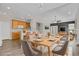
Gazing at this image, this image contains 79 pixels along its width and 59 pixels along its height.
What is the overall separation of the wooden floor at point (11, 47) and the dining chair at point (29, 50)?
0.25ft

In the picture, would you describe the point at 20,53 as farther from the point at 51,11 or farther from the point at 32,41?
the point at 51,11

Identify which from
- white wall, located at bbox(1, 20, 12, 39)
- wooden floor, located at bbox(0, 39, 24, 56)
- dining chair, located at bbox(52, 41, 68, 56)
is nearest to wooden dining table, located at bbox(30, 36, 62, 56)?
dining chair, located at bbox(52, 41, 68, 56)

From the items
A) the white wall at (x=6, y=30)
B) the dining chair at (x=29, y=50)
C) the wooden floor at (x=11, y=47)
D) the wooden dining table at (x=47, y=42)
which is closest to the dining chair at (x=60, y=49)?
the wooden dining table at (x=47, y=42)

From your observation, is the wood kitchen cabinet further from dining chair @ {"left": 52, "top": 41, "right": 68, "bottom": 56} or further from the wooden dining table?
dining chair @ {"left": 52, "top": 41, "right": 68, "bottom": 56}

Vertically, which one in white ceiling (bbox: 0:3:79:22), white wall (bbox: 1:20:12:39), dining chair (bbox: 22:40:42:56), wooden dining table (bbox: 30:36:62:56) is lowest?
dining chair (bbox: 22:40:42:56)

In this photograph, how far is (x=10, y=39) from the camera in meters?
2.10

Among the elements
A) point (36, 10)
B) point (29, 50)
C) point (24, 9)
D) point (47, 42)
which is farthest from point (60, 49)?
point (24, 9)

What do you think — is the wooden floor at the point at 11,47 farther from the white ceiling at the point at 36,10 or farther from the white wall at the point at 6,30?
the white ceiling at the point at 36,10

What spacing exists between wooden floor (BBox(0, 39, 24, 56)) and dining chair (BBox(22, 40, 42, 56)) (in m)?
0.08

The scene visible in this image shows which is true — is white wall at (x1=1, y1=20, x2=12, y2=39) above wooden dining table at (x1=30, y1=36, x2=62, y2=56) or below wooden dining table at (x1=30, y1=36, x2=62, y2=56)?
above

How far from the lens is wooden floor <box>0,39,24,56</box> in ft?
6.85

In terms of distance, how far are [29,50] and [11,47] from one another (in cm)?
34

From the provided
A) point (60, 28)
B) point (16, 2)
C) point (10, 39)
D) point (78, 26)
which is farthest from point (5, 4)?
point (78, 26)

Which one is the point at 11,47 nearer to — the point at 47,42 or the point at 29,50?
the point at 29,50
